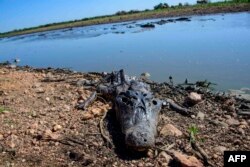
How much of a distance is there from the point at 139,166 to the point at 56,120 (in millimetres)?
2148

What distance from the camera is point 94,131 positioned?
583 cm

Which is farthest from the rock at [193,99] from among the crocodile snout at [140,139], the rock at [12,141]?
the rock at [12,141]

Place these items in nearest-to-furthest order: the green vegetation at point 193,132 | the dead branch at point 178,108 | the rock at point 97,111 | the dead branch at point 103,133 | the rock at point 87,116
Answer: the dead branch at point 103,133 < the green vegetation at point 193,132 < the rock at point 87,116 < the rock at point 97,111 < the dead branch at point 178,108

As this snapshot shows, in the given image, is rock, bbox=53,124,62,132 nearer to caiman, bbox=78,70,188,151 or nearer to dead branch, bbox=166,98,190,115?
caiman, bbox=78,70,188,151

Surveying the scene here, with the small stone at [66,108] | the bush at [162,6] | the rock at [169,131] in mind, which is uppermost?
the bush at [162,6]

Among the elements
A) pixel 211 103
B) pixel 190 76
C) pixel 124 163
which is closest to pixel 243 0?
pixel 190 76

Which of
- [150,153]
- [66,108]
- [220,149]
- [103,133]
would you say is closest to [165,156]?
[150,153]

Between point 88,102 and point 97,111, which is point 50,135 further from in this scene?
point 88,102

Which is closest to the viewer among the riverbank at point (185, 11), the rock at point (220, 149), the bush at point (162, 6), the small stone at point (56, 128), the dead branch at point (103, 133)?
the rock at point (220, 149)

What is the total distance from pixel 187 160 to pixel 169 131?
3.77 feet

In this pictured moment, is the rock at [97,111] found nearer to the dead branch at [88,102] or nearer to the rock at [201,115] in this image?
the dead branch at [88,102]

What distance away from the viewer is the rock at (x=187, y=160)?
4.50m

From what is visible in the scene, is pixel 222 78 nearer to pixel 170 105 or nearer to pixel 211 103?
pixel 211 103

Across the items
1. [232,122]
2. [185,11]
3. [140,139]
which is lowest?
[232,122]
